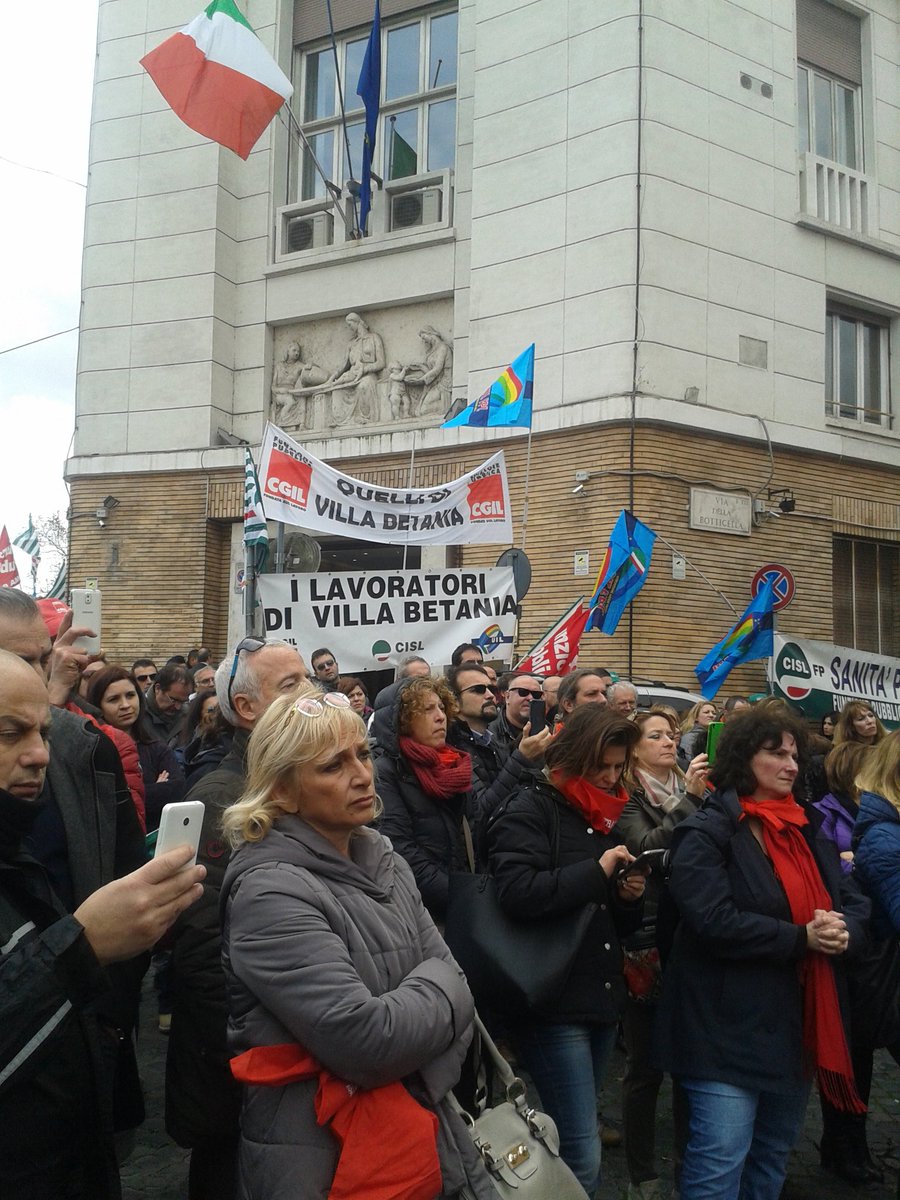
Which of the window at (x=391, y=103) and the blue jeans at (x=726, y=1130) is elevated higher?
the window at (x=391, y=103)

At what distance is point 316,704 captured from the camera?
2598 mm

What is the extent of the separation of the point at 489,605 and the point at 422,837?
4766 mm

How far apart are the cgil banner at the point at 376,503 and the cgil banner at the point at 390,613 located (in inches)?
29.0

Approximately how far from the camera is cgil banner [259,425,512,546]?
907 cm

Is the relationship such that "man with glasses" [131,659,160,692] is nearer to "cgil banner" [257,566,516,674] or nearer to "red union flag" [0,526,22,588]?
"cgil banner" [257,566,516,674]

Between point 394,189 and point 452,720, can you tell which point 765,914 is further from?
point 394,189

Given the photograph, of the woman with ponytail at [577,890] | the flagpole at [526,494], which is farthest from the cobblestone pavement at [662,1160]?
the flagpole at [526,494]

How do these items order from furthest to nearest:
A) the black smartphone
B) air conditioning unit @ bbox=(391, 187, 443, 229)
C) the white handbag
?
air conditioning unit @ bbox=(391, 187, 443, 229), the black smartphone, the white handbag

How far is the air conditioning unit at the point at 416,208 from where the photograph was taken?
1463cm

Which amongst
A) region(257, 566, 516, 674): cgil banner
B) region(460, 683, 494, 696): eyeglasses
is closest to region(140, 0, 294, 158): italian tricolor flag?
region(257, 566, 516, 674): cgil banner

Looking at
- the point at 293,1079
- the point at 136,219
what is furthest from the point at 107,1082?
the point at 136,219

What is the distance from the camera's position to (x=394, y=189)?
589 inches

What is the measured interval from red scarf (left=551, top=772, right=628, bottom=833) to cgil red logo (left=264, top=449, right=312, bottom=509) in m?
5.93

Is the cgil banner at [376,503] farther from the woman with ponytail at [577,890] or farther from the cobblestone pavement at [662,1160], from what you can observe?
the woman with ponytail at [577,890]
